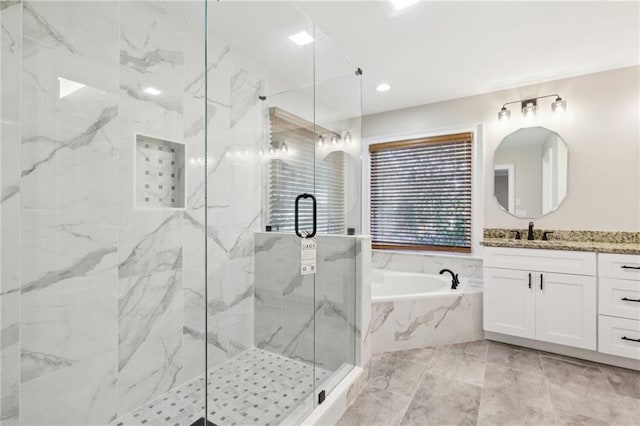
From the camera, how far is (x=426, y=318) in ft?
8.96

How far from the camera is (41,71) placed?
1.36 m

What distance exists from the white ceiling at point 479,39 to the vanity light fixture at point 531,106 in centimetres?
18

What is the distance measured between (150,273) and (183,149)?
75 cm

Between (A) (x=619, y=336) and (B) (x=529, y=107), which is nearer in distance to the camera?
(A) (x=619, y=336)

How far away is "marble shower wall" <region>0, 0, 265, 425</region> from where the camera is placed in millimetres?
1319

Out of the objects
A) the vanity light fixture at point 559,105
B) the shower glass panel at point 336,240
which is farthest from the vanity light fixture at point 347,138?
the vanity light fixture at point 559,105

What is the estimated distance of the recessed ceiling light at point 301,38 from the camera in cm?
204

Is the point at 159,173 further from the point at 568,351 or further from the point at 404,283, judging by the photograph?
the point at 568,351

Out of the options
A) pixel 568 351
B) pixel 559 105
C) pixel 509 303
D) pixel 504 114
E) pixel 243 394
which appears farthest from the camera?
pixel 504 114

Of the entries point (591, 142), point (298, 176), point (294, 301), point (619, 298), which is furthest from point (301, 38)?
point (619, 298)

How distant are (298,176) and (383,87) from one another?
1.74 meters

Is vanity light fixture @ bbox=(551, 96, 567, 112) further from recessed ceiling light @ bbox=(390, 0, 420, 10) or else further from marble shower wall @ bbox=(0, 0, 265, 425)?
marble shower wall @ bbox=(0, 0, 265, 425)

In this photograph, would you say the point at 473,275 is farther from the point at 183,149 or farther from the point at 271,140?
the point at 183,149

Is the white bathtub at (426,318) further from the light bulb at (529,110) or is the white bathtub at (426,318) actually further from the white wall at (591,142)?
the light bulb at (529,110)
